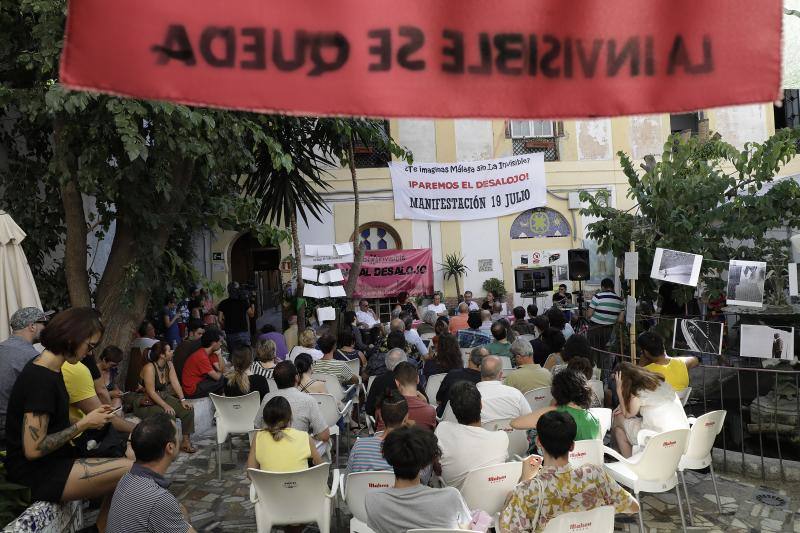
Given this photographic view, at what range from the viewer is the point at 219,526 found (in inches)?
180

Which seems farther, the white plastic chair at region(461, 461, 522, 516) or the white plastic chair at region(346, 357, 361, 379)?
the white plastic chair at region(346, 357, 361, 379)

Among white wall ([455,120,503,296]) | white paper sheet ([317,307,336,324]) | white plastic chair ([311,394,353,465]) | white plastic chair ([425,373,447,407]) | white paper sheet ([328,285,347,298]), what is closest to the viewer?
white plastic chair ([311,394,353,465])

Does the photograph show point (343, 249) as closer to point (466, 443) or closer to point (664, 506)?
point (664, 506)

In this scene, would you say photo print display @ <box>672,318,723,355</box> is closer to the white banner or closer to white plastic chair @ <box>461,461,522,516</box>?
white plastic chair @ <box>461,461,522,516</box>

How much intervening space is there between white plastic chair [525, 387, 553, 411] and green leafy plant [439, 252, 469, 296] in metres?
10.2

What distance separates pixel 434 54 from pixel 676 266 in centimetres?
609

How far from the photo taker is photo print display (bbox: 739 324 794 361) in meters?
6.62

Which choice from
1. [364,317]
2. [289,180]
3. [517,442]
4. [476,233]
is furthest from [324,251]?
[517,442]

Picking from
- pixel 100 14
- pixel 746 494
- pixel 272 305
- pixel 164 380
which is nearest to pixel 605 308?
pixel 746 494

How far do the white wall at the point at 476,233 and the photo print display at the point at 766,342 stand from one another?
30.3 feet

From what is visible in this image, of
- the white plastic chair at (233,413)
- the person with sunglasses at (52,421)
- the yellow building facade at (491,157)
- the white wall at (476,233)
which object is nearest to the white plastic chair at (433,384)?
the white plastic chair at (233,413)

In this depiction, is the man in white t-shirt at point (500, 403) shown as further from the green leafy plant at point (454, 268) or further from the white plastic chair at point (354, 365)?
the green leafy plant at point (454, 268)

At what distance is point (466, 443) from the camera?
11.9ft

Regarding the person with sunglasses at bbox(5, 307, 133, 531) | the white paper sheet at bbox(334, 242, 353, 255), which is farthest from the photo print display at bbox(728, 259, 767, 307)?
the white paper sheet at bbox(334, 242, 353, 255)
